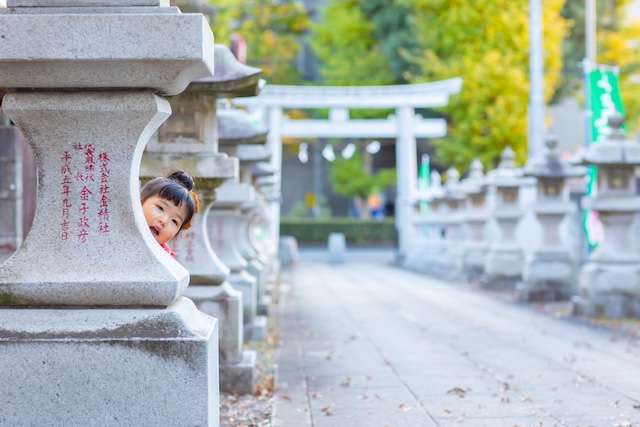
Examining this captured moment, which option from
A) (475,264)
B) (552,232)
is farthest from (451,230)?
(552,232)

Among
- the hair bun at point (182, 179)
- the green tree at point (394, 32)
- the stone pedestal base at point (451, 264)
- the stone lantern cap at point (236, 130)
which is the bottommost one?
the stone pedestal base at point (451, 264)

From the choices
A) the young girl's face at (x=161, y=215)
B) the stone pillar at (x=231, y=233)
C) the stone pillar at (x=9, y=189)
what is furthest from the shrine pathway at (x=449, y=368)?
the stone pillar at (x=9, y=189)

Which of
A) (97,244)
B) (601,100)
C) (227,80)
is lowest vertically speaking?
(97,244)

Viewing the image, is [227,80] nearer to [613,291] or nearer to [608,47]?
[613,291]

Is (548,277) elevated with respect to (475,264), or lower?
elevated

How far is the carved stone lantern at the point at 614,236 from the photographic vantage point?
41.1 ft

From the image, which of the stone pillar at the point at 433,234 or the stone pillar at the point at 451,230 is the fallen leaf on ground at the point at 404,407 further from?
the stone pillar at the point at 433,234

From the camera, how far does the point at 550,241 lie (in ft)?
50.4

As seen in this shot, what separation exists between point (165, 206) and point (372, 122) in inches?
1055

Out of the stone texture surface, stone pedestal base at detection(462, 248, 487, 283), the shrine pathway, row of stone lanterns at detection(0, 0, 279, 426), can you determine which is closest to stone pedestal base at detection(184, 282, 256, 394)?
the shrine pathway

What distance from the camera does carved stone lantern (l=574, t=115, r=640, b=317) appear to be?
1252cm

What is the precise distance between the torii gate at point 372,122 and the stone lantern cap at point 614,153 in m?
16.0

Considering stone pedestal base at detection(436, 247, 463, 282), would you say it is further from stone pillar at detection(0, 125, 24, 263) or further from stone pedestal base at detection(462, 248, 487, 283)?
stone pillar at detection(0, 125, 24, 263)

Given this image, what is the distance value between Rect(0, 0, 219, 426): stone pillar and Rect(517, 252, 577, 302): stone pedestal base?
12.0m
